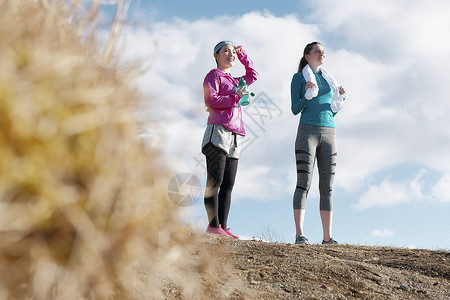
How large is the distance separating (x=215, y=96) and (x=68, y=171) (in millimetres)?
3413

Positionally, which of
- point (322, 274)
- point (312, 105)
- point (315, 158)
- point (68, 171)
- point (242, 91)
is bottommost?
point (68, 171)

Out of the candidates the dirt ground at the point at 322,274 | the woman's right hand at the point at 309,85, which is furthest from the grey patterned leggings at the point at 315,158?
the dirt ground at the point at 322,274

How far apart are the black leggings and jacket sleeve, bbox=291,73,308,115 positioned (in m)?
0.93

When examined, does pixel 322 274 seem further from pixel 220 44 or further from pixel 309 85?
pixel 220 44

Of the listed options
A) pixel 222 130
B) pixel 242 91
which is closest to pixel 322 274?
pixel 222 130

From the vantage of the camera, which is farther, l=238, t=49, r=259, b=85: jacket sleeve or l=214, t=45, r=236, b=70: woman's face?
l=238, t=49, r=259, b=85: jacket sleeve

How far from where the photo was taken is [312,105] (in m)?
5.15

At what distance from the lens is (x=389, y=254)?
4.86 m

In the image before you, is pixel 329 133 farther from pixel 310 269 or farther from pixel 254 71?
pixel 310 269

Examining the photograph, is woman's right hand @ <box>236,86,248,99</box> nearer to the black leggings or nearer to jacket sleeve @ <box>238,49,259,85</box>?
the black leggings

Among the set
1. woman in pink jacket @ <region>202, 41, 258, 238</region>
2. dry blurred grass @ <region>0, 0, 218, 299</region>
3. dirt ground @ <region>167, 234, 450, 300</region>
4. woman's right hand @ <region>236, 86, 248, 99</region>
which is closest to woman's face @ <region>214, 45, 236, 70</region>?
woman in pink jacket @ <region>202, 41, 258, 238</region>

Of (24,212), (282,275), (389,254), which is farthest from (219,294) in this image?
(389,254)

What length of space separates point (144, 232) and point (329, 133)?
13.7 feet

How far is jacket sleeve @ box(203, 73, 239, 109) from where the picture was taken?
175 inches
